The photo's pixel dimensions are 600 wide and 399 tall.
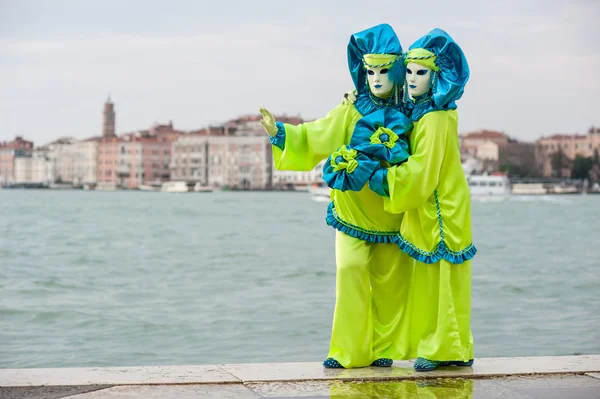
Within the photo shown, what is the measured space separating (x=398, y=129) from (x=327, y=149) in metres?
0.39

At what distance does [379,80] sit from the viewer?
565 cm

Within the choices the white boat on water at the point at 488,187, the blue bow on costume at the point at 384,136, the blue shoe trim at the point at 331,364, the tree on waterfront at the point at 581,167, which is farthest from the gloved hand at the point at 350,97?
the tree on waterfront at the point at 581,167

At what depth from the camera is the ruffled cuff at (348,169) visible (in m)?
5.44

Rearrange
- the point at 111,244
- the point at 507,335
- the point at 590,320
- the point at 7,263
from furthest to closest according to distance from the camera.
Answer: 1. the point at 111,244
2. the point at 7,263
3. the point at 590,320
4. the point at 507,335

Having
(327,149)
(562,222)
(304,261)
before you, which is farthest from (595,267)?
(562,222)

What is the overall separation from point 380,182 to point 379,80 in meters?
0.55

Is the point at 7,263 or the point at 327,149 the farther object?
the point at 7,263

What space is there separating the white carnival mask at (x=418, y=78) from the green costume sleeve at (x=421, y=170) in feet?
0.52

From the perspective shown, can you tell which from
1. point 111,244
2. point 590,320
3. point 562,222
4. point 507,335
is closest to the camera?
point 507,335

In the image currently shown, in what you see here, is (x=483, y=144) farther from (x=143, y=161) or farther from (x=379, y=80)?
(x=379, y=80)

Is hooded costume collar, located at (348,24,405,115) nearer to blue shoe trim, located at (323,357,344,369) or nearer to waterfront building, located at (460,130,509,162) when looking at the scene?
blue shoe trim, located at (323,357,344,369)

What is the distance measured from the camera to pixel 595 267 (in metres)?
29.8

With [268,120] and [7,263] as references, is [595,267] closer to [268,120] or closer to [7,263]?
[7,263]

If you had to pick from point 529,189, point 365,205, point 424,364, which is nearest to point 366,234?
point 365,205
